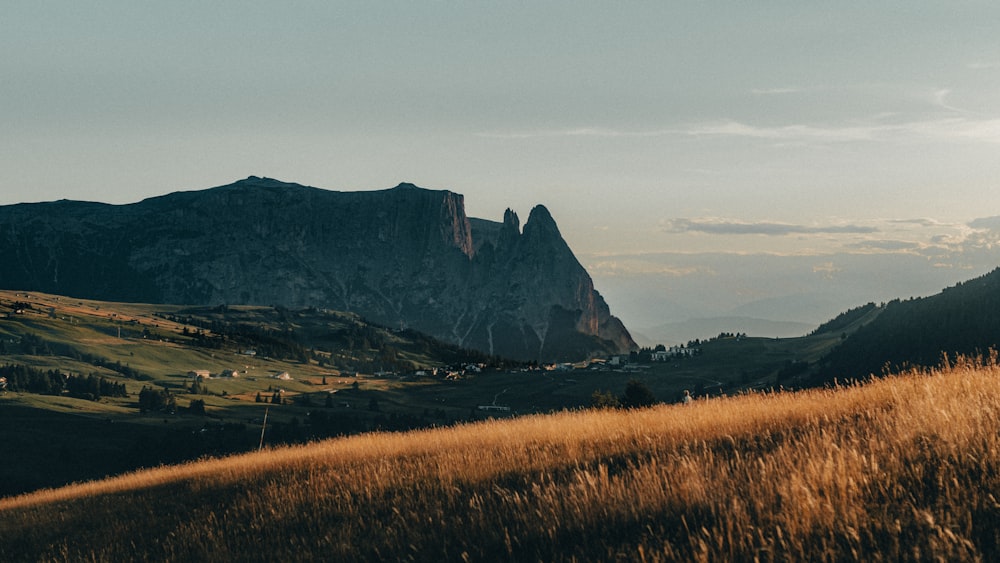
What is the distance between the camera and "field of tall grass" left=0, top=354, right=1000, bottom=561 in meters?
6.27

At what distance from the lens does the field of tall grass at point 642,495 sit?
6270 mm

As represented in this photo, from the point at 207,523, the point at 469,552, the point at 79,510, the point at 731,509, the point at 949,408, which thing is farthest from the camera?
the point at 79,510

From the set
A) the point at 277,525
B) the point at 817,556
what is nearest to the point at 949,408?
the point at 817,556

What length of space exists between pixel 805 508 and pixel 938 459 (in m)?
2.08

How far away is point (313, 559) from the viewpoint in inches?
369

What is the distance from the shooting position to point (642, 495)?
7.91 m

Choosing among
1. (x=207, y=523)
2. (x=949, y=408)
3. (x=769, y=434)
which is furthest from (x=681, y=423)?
(x=207, y=523)

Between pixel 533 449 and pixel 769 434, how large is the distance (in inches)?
175

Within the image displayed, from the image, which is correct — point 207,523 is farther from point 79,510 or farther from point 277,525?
point 79,510

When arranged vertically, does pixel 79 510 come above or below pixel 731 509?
below

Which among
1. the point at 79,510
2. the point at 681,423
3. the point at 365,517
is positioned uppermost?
the point at 681,423

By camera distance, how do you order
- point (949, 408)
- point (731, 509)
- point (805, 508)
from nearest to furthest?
point (805, 508) → point (731, 509) → point (949, 408)

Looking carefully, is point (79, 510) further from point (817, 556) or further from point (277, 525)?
point (817, 556)

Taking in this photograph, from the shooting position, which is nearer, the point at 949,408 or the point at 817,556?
the point at 817,556
